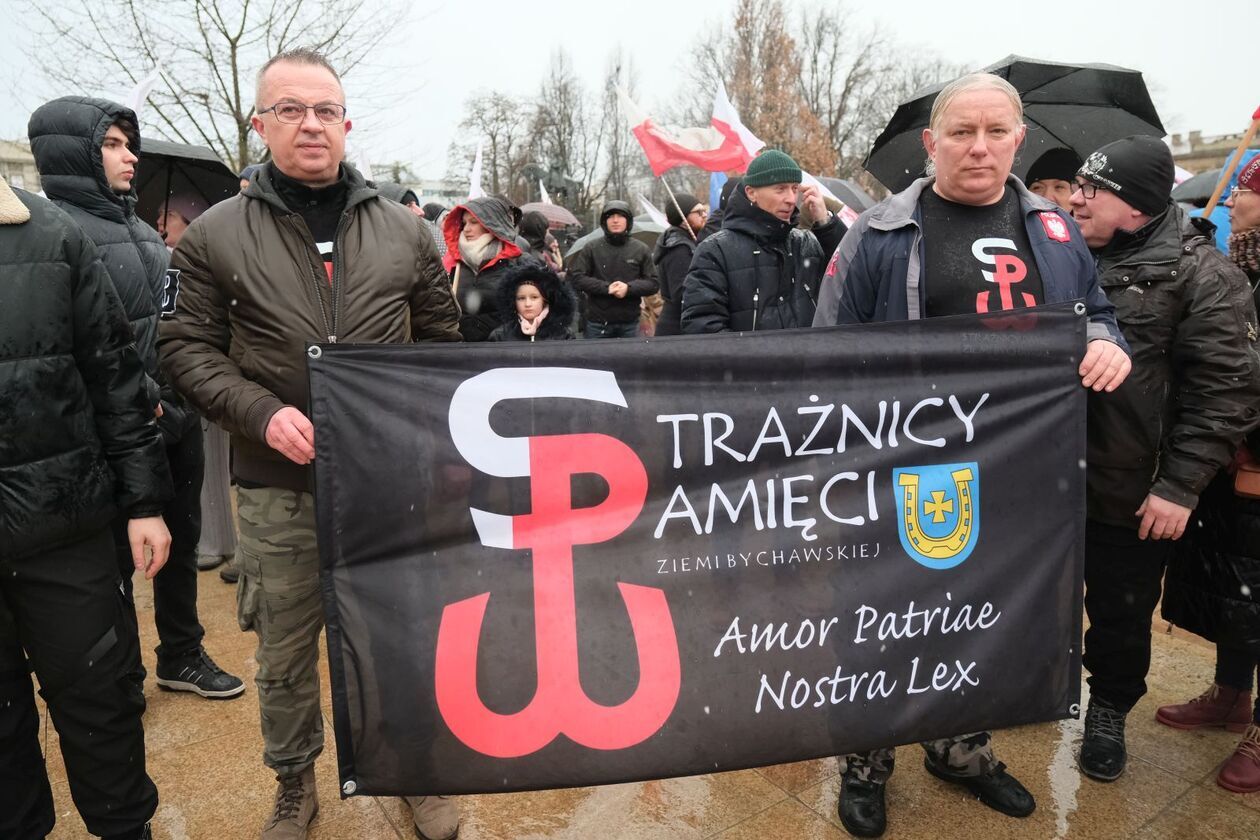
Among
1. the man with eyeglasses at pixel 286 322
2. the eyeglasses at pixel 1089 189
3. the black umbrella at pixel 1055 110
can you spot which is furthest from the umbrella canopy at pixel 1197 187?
the man with eyeglasses at pixel 286 322

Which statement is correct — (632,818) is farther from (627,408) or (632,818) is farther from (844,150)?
(844,150)

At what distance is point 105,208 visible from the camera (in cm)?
325

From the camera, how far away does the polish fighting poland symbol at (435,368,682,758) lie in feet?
6.64

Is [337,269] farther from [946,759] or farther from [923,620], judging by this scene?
[946,759]

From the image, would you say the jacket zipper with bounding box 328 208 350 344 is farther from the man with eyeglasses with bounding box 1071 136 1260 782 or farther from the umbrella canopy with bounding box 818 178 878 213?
the umbrella canopy with bounding box 818 178 878 213

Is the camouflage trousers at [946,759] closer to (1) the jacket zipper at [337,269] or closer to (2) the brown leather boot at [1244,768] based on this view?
(2) the brown leather boot at [1244,768]

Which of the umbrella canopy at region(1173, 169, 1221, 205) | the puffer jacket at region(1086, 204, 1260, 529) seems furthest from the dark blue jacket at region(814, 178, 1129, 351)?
the umbrella canopy at region(1173, 169, 1221, 205)

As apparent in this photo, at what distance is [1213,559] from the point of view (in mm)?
2986

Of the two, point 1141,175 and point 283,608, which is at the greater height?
point 1141,175

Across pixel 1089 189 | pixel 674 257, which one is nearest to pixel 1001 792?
pixel 1089 189

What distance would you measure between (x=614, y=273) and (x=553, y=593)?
6.34 meters

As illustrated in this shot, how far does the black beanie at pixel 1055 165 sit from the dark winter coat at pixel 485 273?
9.92ft

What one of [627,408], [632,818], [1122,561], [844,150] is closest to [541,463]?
[627,408]

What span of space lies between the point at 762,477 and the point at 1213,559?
194 cm
